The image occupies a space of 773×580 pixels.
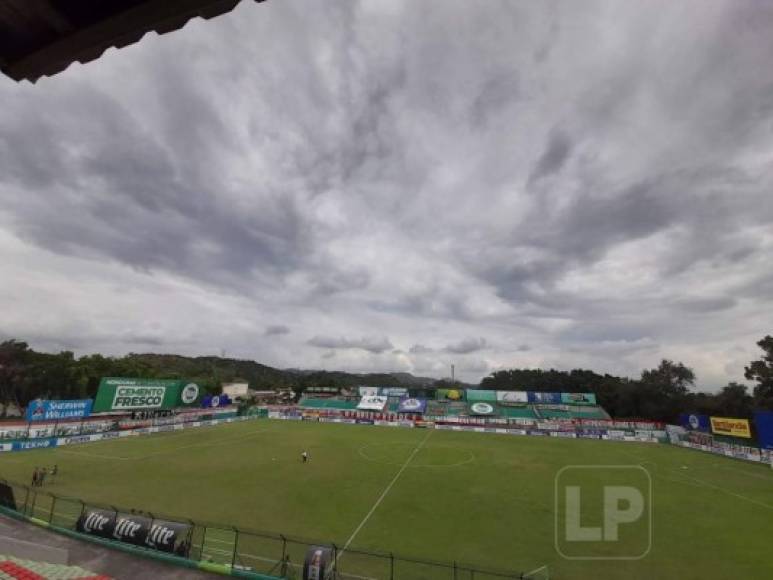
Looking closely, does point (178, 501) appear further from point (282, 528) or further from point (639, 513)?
point (639, 513)

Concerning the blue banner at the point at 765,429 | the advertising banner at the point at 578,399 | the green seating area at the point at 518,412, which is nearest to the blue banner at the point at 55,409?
the green seating area at the point at 518,412

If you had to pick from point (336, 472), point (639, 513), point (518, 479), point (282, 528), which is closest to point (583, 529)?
point (639, 513)

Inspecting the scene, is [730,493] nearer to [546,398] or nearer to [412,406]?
[546,398]

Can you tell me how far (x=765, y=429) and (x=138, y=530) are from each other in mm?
64420

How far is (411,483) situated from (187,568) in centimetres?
2135

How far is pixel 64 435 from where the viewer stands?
52.6 metres

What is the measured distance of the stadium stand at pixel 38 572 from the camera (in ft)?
46.1

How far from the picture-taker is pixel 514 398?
98125 millimetres

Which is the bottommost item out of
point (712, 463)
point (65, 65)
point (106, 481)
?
point (106, 481)

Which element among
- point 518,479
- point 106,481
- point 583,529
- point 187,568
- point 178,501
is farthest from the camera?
point 518,479

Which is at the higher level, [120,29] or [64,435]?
[120,29]

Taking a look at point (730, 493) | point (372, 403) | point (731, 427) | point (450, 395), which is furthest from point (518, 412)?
point (730, 493)
